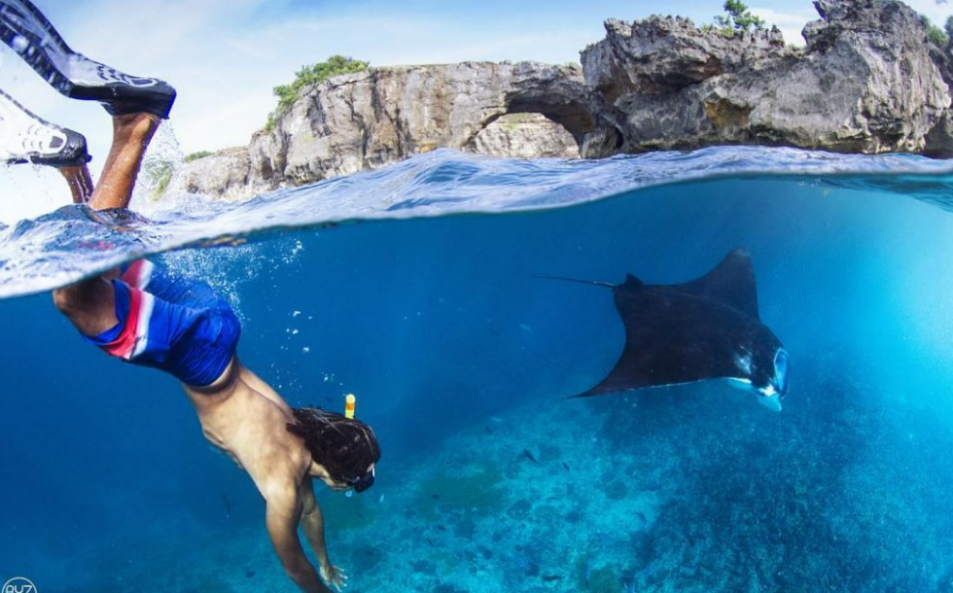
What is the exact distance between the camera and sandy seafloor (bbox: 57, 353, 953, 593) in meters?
7.07

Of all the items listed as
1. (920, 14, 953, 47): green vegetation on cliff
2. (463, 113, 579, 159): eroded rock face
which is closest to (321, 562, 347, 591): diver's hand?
(920, 14, 953, 47): green vegetation on cliff

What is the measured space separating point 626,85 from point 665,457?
13236 millimetres

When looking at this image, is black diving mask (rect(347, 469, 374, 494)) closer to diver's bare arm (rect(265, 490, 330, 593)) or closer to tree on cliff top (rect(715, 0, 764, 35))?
diver's bare arm (rect(265, 490, 330, 593))

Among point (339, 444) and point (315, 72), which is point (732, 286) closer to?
point (339, 444)

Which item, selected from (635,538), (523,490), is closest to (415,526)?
(523,490)

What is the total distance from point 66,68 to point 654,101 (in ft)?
52.1

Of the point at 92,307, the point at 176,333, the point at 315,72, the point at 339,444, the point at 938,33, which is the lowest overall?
the point at 339,444

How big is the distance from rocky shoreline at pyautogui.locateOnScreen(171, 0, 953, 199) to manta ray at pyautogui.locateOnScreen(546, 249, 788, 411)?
693cm

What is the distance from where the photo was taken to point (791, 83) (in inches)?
512

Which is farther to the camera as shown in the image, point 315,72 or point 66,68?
point 315,72

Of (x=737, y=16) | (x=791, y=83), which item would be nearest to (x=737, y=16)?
(x=737, y=16)

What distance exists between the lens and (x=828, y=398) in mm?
10461

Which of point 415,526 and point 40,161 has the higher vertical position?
point 40,161

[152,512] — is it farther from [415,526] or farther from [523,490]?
[523,490]
